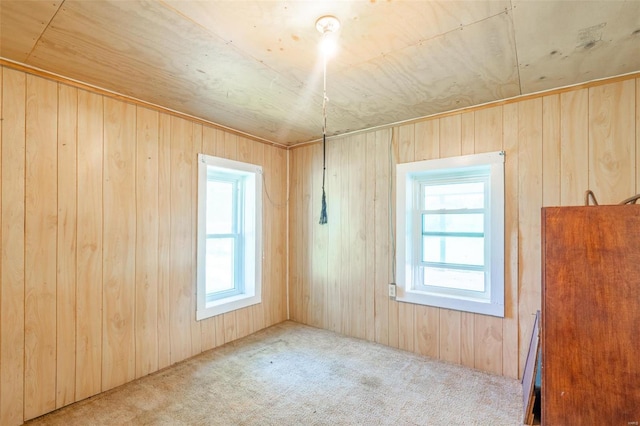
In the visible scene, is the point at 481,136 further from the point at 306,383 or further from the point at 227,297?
the point at 227,297

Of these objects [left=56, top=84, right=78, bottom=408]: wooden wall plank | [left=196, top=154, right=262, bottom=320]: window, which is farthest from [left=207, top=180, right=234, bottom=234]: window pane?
[left=56, top=84, right=78, bottom=408]: wooden wall plank

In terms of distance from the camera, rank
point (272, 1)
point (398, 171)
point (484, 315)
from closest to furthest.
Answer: point (272, 1) < point (484, 315) < point (398, 171)

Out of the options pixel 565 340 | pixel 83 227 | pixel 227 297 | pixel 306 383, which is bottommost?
pixel 306 383

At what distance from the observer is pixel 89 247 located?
226 cm

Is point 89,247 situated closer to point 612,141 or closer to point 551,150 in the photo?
point 551,150

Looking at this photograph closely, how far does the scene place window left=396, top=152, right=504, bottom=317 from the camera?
257 centimetres

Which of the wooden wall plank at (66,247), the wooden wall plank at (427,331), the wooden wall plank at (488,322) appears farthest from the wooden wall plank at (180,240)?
the wooden wall plank at (488,322)

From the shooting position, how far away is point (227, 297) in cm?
339

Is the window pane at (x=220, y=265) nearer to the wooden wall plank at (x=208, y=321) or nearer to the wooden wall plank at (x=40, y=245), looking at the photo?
the wooden wall plank at (x=208, y=321)

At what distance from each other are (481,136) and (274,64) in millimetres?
1843

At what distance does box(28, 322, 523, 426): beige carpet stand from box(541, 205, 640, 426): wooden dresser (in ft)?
3.32

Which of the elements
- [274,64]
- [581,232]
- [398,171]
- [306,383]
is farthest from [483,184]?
[306,383]

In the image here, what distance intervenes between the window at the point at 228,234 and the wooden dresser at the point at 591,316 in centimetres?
271

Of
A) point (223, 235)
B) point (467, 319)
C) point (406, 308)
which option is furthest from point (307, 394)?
point (223, 235)
